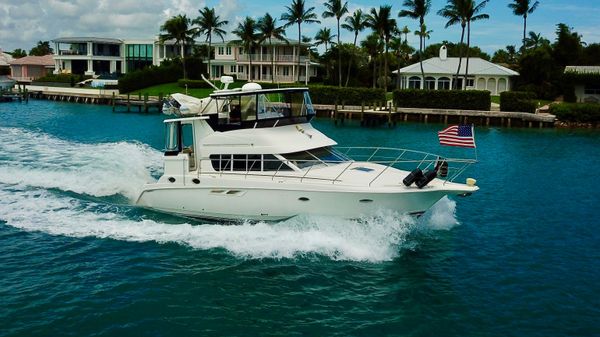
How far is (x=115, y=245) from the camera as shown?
1662cm

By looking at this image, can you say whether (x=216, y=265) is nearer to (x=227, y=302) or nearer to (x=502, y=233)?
(x=227, y=302)

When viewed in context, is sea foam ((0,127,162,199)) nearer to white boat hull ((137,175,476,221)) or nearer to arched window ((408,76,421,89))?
white boat hull ((137,175,476,221))

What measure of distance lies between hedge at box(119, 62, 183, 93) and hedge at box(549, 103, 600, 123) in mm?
56298

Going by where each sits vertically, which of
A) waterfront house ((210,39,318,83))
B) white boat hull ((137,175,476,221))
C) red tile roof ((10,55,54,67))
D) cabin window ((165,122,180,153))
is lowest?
white boat hull ((137,175,476,221))

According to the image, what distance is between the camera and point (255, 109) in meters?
18.7

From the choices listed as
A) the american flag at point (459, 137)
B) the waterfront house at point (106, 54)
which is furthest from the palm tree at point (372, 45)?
the american flag at point (459, 137)

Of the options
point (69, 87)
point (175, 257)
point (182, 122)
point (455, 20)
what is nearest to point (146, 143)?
point (182, 122)

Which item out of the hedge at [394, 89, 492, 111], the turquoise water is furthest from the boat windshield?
the hedge at [394, 89, 492, 111]

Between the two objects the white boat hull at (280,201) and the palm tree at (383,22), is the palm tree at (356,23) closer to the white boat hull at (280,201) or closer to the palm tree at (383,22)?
the palm tree at (383,22)

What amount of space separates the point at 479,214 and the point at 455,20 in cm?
5094

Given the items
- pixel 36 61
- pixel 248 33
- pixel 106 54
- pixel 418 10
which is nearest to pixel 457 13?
pixel 418 10

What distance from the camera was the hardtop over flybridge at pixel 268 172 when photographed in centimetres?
1605

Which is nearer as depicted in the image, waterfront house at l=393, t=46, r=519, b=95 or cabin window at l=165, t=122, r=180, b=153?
cabin window at l=165, t=122, r=180, b=153

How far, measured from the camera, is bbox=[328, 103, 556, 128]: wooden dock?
184 feet
